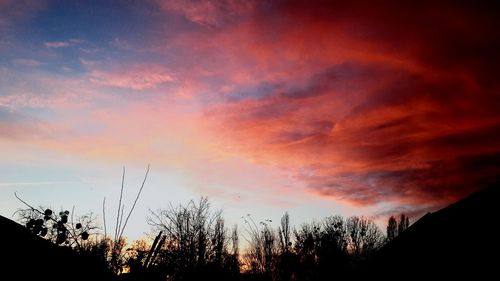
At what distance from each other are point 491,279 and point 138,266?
28.5 ft

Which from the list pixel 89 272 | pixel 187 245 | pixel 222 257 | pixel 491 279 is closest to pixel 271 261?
Answer: pixel 222 257

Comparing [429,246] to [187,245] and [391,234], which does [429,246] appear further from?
[391,234]

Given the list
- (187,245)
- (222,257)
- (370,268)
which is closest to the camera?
(370,268)

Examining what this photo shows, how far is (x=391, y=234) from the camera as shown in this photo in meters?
66.2

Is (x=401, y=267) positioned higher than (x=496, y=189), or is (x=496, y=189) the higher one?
(x=496, y=189)

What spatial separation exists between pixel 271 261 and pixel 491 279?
2123 inches

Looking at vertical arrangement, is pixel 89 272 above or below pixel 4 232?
below

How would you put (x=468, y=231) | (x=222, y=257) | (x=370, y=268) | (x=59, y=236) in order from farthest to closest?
(x=222, y=257) → (x=59, y=236) → (x=370, y=268) → (x=468, y=231)

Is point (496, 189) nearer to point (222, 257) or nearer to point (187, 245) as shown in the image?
point (187, 245)

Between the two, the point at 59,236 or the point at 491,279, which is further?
the point at 59,236

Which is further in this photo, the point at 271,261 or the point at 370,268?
the point at 271,261

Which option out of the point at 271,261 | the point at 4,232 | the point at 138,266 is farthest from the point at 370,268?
the point at 271,261

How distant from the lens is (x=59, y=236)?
17.4 meters

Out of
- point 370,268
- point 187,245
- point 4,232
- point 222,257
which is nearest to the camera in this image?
point 4,232
